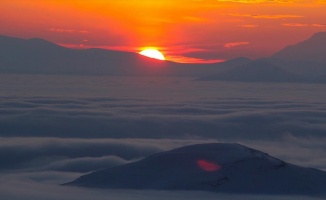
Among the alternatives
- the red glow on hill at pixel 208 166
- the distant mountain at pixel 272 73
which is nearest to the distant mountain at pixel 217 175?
the red glow on hill at pixel 208 166

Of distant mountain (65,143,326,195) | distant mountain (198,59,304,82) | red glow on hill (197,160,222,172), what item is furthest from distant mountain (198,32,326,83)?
red glow on hill (197,160,222,172)

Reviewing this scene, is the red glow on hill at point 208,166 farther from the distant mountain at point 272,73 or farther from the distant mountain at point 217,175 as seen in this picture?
the distant mountain at point 272,73

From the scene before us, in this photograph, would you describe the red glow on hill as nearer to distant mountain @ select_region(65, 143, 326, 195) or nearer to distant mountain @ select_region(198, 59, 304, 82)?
distant mountain @ select_region(65, 143, 326, 195)

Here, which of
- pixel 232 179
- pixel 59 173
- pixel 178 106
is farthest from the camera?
pixel 178 106

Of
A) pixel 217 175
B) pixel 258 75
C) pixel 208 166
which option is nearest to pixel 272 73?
pixel 258 75

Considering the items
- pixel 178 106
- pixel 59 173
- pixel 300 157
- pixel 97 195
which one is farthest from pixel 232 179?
pixel 178 106

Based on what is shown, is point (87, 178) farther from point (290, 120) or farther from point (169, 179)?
point (290, 120)

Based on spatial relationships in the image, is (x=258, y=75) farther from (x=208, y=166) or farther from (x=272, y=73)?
(x=208, y=166)
